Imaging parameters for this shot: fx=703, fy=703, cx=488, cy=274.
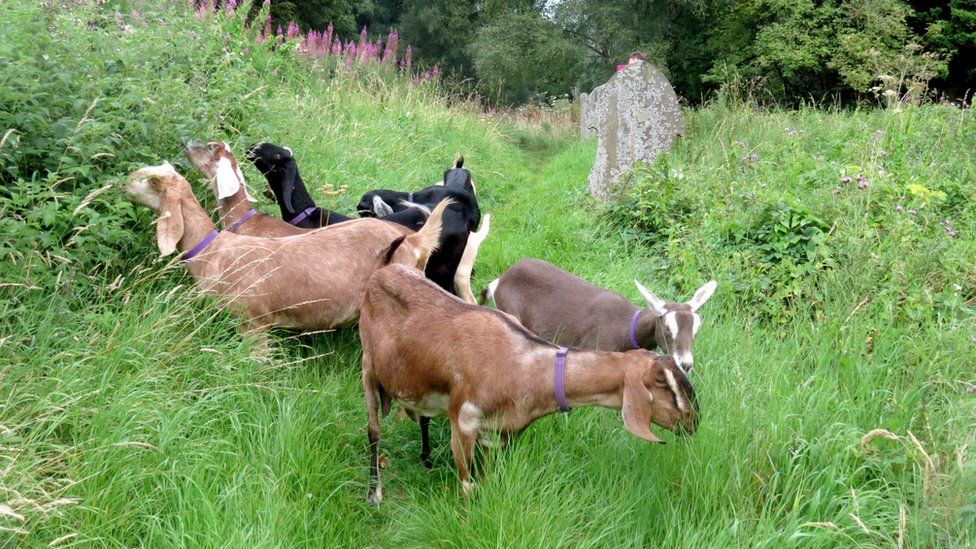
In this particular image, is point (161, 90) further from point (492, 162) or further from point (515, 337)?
point (492, 162)

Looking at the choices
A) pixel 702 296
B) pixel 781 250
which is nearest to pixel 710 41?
pixel 781 250

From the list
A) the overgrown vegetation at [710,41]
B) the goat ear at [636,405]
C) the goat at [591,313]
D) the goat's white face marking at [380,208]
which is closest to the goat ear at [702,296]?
the goat at [591,313]

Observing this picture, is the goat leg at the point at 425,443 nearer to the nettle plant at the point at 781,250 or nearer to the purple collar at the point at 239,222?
the purple collar at the point at 239,222

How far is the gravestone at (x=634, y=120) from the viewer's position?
8109 mm

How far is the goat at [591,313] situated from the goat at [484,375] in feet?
3.06

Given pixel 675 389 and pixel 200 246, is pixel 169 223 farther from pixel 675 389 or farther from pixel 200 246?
pixel 675 389

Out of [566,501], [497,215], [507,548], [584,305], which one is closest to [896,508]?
[566,501]

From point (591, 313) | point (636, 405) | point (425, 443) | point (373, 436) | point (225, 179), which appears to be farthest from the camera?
point (225, 179)

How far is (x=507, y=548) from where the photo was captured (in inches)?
101

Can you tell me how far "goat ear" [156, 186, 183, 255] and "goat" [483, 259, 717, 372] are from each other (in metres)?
2.18

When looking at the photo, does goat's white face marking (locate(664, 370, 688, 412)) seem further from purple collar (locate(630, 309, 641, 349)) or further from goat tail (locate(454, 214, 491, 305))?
goat tail (locate(454, 214, 491, 305))

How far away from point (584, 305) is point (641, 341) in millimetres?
541

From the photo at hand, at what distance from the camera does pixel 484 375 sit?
3.01 m

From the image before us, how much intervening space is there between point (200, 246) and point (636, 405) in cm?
280
